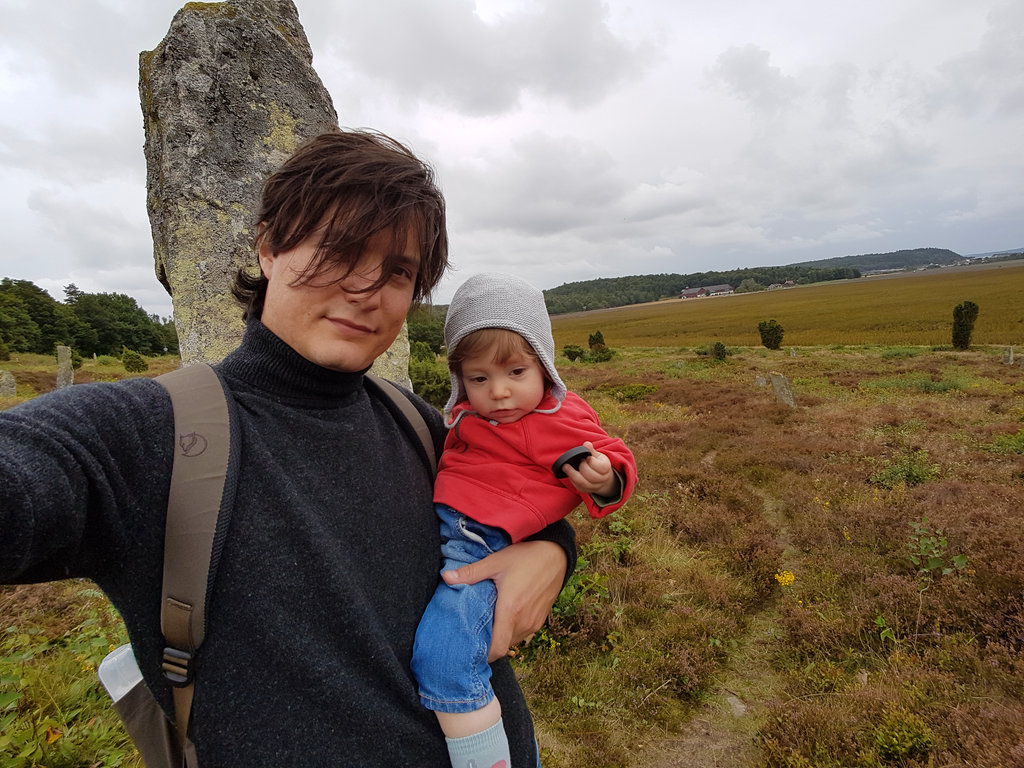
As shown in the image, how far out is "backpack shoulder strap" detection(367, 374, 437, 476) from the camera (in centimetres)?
176

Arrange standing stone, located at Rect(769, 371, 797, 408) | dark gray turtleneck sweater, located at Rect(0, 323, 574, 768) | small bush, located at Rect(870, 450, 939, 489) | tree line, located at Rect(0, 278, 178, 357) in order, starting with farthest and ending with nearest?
1. tree line, located at Rect(0, 278, 178, 357)
2. standing stone, located at Rect(769, 371, 797, 408)
3. small bush, located at Rect(870, 450, 939, 489)
4. dark gray turtleneck sweater, located at Rect(0, 323, 574, 768)

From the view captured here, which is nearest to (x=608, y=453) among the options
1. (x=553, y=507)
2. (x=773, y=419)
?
(x=553, y=507)

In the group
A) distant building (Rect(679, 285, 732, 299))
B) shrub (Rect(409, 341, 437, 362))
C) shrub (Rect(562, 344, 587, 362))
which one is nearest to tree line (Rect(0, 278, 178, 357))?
shrub (Rect(562, 344, 587, 362))

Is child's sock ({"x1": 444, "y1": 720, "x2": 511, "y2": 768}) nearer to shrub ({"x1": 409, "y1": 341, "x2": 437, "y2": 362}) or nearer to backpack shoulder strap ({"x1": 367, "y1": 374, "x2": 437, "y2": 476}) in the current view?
backpack shoulder strap ({"x1": 367, "y1": 374, "x2": 437, "y2": 476})

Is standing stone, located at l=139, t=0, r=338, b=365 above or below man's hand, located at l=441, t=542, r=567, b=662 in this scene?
above

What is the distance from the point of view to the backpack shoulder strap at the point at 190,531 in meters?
0.94

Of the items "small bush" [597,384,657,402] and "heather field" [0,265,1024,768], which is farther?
"small bush" [597,384,657,402]

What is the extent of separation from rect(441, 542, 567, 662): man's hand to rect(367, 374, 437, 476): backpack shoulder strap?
15.4 inches

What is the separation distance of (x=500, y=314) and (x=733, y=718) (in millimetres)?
3515

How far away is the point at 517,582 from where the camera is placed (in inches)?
64.0

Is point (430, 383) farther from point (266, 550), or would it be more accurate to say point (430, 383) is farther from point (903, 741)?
point (266, 550)

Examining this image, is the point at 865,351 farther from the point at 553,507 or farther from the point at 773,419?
the point at 553,507

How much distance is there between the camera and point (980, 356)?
72.3 feet

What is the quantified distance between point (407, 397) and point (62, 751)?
110 inches
